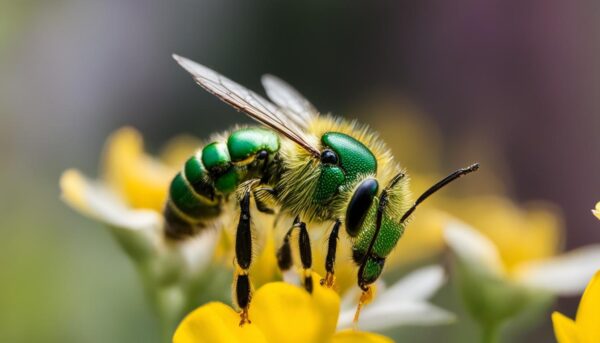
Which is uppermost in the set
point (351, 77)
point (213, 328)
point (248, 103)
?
point (351, 77)

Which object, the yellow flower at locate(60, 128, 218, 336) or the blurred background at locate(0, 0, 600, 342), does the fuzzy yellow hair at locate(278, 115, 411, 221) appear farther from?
the blurred background at locate(0, 0, 600, 342)

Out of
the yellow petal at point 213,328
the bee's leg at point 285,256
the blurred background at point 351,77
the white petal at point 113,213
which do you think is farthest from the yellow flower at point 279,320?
the blurred background at point 351,77

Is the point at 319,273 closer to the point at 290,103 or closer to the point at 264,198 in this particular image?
the point at 264,198

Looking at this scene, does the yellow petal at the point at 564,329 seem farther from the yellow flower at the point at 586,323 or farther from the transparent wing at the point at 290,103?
the transparent wing at the point at 290,103

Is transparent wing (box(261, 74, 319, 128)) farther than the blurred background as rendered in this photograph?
No

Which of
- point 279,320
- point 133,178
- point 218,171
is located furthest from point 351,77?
point 279,320

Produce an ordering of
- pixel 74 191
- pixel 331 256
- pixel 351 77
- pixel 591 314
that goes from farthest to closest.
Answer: pixel 351 77
pixel 74 191
pixel 331 256
pixel 591 314

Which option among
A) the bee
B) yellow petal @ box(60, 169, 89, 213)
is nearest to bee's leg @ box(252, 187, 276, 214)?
the bee
